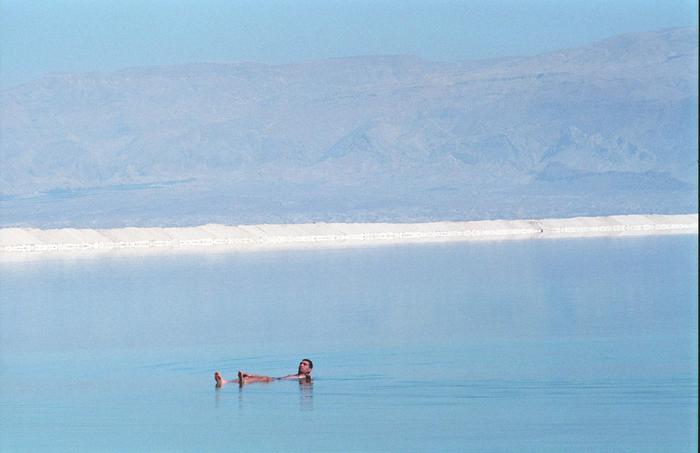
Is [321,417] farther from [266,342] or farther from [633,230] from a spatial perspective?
[633,230]

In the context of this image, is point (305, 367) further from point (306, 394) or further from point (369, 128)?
point (369, 128)

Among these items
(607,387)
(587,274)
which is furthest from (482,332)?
(587,274)

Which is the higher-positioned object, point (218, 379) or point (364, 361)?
point (364, 361)

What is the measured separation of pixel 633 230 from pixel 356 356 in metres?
49.7

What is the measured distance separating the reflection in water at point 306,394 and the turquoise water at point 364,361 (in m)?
0.03

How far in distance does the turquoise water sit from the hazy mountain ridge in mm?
77759

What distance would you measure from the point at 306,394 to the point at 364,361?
7.66 ft

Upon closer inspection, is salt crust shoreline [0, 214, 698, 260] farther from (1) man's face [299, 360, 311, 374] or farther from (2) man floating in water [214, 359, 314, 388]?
(1) man's face [299, 360, 311, 374]

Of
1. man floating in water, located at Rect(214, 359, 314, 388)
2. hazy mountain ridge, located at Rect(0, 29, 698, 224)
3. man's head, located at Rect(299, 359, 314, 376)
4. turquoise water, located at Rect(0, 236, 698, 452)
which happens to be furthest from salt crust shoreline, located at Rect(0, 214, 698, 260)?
man's head, located at Rect(299, 359, 314, 376)

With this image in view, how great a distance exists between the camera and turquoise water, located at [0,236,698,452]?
512 inches

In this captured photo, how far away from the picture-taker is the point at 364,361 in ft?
57.6

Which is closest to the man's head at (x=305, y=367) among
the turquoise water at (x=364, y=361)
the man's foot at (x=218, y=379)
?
the turquoise water at (x=364, y=361)

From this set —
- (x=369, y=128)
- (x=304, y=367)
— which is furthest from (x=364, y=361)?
(x=369, y=128)

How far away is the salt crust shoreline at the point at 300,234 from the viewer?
60.3 metres
